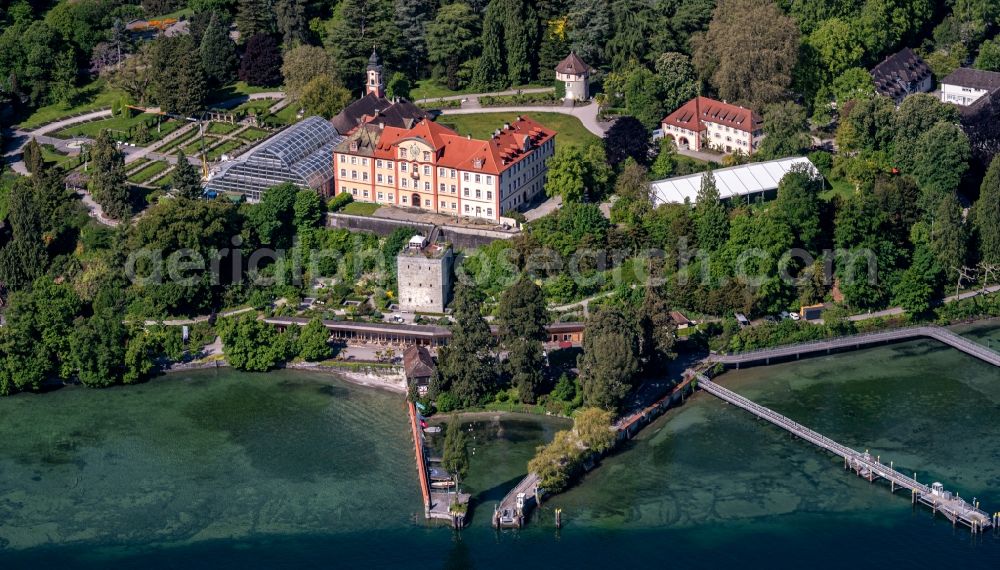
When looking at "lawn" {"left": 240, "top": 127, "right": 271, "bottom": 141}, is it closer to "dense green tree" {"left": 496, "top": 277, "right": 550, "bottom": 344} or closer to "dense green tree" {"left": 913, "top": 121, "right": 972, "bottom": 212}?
"dense green tree" {"left": 496, "top": 277, "right": 550, "bottom": 344}

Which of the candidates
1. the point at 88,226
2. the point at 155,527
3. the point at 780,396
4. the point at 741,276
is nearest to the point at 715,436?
the point at 780,396

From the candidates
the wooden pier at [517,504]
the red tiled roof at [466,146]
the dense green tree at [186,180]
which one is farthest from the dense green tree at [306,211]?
the wooden pier at [517,504]

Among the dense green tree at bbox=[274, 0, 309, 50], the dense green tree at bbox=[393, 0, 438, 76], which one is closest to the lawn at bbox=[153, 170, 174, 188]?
the dense green tree at bbox=[274, 0, 309, 50]

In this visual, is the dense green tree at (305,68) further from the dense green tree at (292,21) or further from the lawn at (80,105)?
the lawn at (80,105)

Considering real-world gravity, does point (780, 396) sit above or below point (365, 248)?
below

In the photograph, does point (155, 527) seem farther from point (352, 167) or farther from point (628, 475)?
point (352, 167)

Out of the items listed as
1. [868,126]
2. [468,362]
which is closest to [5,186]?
[468,362]
